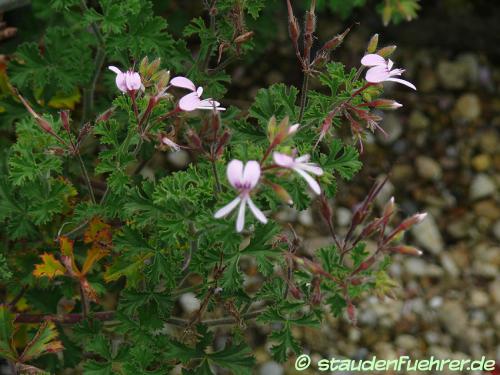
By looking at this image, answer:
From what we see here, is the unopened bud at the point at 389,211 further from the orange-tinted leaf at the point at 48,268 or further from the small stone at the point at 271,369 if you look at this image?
the small stone at the point at 271,369

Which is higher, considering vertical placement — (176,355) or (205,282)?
(205,282)

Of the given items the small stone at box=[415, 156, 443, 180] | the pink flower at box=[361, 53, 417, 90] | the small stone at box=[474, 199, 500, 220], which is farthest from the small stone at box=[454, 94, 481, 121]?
the pink flower at box=[361, 53, 417, 90]

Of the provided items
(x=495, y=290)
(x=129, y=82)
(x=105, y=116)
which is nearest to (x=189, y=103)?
Answer: (x=129, y=82)

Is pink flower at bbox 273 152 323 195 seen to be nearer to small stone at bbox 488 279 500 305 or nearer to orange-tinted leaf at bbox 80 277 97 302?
orange-tinted leaf at bbox 80 277 97 302

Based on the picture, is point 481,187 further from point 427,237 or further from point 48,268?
point 48,268

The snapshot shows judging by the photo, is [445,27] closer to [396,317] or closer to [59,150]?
[396,317]

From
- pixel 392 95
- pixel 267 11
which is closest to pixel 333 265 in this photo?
pixel 267 11

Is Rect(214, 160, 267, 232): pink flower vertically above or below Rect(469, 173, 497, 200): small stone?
above
